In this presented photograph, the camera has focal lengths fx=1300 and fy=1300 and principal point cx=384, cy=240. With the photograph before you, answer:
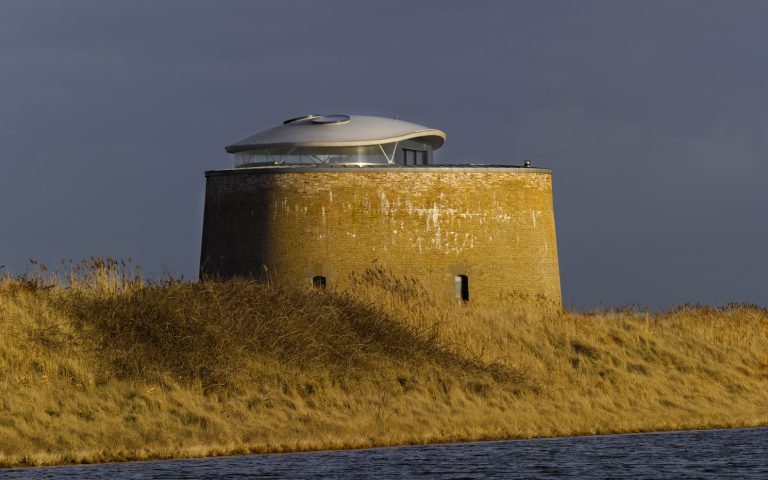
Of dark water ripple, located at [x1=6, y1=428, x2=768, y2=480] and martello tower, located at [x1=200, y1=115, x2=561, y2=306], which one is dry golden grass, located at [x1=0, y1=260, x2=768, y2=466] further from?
martello tower, located at [x1=200, y1=115, x2=561, y2=306]

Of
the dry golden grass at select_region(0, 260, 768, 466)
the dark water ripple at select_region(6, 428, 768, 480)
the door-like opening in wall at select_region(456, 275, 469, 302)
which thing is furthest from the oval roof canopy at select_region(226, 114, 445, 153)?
the dark water ripple at select_region(6, 428, 768, 480)

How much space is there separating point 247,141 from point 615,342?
1381 centimetres

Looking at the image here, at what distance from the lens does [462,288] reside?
3644cm

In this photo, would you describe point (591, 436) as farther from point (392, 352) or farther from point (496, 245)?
point (496, 245)

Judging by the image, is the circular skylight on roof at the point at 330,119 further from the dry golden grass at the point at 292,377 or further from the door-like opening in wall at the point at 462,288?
the dry golden grass at the point at 292,377

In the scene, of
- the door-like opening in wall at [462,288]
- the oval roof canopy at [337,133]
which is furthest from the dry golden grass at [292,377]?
the oval roof canopy at [337,133]

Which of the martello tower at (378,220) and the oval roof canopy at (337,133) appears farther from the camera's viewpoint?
the oval roof canopy at (337,133)

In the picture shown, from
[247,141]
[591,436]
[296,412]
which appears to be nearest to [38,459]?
[296,412]

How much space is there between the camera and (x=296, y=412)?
22.9 m

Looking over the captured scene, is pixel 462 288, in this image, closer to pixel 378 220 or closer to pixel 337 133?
pixel 378 220

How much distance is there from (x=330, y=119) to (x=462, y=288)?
697 centimetres

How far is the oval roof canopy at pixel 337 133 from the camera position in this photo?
3778cm

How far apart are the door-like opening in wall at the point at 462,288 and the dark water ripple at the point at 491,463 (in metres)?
13.4

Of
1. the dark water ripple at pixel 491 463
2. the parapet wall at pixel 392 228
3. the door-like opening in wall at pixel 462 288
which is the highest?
the parapet wall at pixel 392 228
